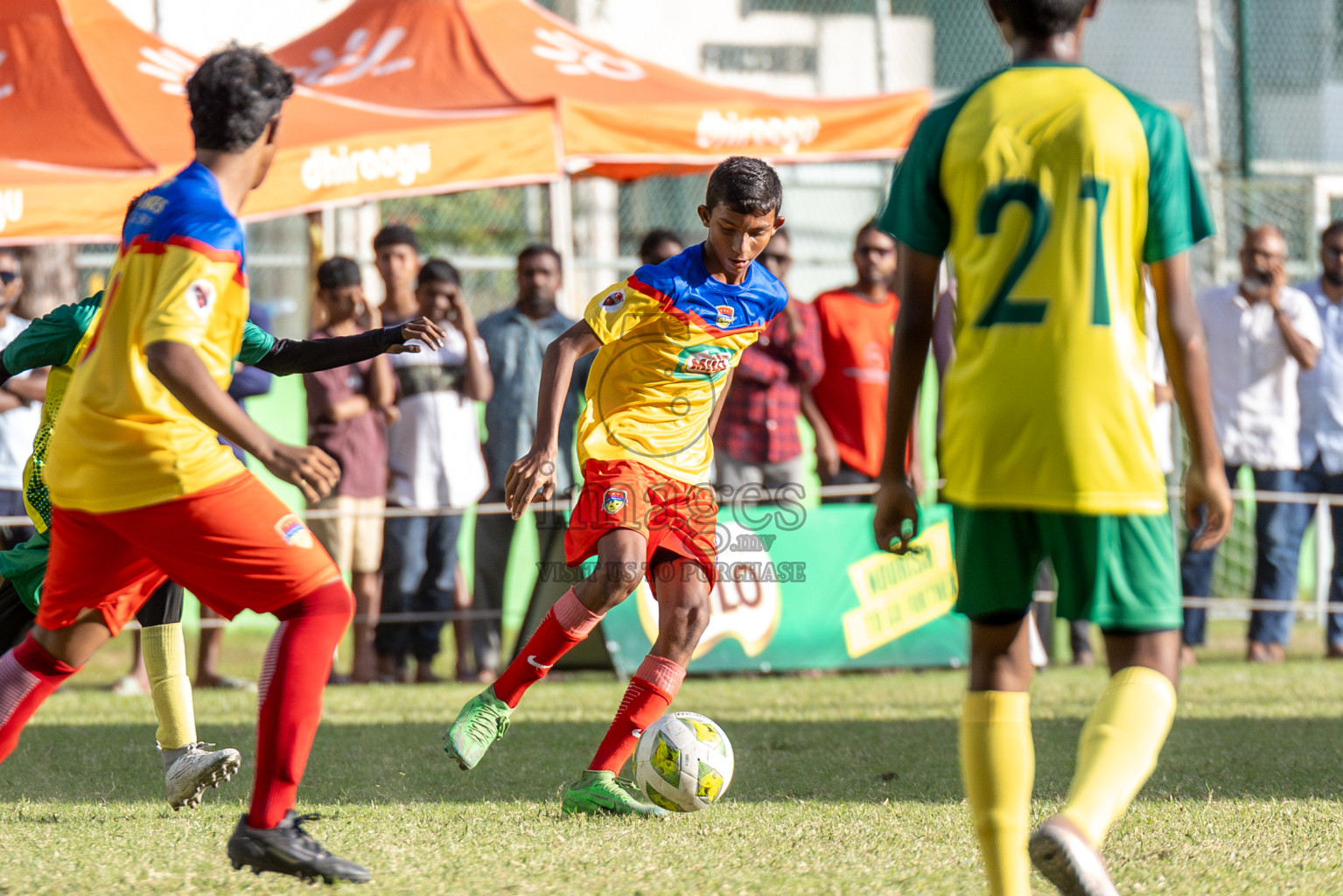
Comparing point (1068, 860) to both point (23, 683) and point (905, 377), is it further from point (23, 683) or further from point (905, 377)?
point (23, 683)

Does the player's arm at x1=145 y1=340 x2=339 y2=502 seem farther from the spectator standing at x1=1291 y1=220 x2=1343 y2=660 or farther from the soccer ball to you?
the spectator standing at x1=1291 y1=220 x2=1343 y2=660

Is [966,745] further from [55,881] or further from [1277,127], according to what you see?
[1277,127]

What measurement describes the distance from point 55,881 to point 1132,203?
2.87 metres

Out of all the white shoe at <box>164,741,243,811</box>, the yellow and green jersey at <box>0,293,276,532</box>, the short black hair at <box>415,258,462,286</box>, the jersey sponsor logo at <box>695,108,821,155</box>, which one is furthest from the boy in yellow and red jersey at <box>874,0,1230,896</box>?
the jersey sponsor logo at <box>695,108,821,155</box>

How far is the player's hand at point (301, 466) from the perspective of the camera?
3.24m

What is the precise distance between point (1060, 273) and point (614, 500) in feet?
6.95

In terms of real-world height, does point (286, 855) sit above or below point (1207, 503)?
below

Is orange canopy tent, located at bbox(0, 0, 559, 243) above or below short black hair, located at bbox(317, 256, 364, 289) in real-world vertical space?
above

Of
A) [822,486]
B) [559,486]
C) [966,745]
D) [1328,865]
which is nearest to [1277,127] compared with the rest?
[822,486]

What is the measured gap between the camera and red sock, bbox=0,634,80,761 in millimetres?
3953

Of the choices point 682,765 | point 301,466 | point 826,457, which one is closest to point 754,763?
point 682,765

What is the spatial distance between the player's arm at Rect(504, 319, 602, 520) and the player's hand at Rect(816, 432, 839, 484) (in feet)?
13.4

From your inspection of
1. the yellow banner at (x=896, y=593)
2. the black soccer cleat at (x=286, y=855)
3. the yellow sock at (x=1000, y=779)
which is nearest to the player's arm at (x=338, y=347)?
the black soccer cleat at (x=286, y=855)

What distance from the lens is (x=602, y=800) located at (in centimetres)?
459
